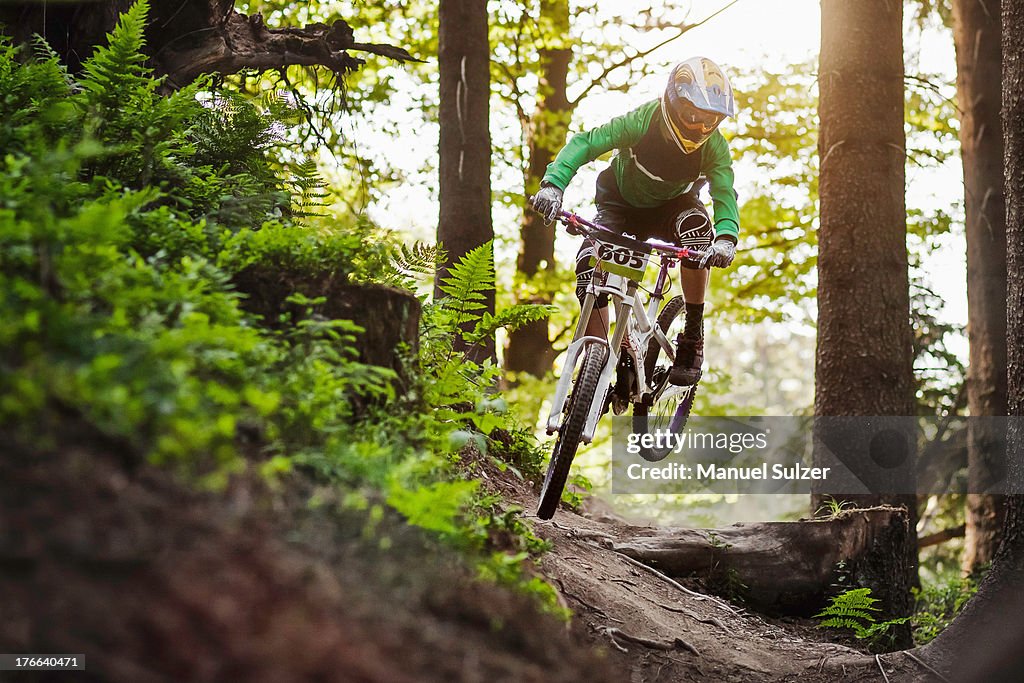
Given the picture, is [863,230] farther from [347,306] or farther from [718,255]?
[347,306]

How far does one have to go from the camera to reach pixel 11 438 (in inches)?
83.5

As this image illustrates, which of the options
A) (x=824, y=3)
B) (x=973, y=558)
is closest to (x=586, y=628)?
(x=824, y=3)

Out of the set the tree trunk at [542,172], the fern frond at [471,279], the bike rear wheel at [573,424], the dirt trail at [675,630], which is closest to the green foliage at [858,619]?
the dirt trail at [675,630]

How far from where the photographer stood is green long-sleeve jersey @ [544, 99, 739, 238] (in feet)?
18.4

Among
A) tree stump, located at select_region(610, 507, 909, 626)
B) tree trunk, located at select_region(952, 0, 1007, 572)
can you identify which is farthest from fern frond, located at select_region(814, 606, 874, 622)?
tree trunk, located at select_region(952, 0, 1007, 572)

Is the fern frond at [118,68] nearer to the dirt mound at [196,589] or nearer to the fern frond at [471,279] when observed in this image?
the fern frond at [471,279]

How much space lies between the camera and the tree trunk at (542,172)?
40.7 feet

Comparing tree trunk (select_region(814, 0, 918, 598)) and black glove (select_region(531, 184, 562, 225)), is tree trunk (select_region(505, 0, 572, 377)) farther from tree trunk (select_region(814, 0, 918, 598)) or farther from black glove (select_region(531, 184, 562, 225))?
black glove (select_region(531, 184, 562, 225))

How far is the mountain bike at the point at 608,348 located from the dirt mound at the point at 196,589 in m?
2.66

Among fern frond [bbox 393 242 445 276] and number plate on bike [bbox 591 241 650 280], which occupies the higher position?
number plate on bike [bbox 591 241 650 280]

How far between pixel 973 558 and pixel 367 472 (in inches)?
383

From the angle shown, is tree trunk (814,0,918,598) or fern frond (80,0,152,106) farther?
tree trunk (814,0,918,598)

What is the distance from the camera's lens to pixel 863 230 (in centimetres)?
786

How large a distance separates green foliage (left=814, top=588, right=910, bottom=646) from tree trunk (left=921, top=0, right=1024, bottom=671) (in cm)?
125
